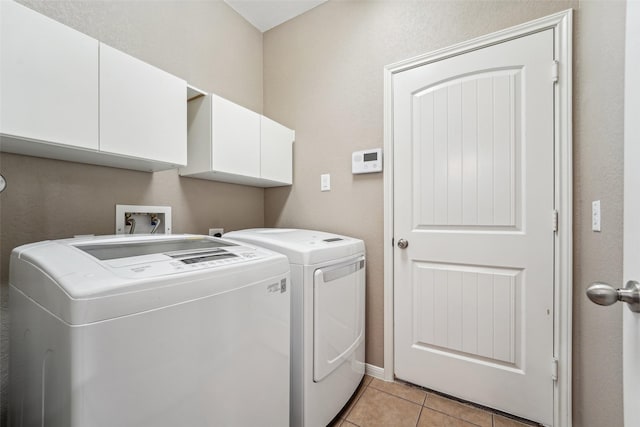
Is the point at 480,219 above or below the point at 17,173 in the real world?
below

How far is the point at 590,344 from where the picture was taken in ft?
3.69

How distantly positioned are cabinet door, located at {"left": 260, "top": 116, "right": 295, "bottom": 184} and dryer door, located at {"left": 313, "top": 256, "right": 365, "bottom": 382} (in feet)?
2.81

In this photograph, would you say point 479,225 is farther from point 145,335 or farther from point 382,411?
point 145,335

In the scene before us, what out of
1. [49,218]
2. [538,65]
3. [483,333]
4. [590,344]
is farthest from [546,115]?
[49,218]

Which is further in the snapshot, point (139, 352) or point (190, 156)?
point (190, 156)

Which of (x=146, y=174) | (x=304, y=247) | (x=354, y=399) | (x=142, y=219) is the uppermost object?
(x=146, y=174)

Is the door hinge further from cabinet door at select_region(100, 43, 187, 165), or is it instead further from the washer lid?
cabinet door at select_region(100, 43, 187, 165)

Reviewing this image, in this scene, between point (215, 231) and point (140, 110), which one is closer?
point (140, 110)

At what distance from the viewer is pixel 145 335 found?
0.68 metres

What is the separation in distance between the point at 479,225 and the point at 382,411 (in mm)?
1169

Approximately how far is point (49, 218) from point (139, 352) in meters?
0.95

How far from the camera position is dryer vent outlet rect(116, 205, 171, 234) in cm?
142

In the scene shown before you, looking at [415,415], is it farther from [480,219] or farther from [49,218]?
[49,218]

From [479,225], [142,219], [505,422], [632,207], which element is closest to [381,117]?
[479,225]
